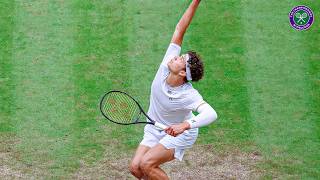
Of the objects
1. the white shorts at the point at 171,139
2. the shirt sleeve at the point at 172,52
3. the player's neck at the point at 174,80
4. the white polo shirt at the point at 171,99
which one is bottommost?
the white shorts at the point at 171,139

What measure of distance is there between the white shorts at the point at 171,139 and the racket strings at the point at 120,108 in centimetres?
31

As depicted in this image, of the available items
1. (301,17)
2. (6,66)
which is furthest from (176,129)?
(301,17)

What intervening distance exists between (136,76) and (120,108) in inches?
109

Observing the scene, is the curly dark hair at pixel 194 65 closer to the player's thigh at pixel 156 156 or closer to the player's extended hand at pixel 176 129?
the player's extended hand at pixel 176 129

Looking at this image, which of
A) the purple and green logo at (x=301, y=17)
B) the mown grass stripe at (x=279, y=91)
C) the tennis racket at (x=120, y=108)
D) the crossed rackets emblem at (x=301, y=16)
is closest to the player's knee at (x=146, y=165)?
the tennis racket at (x=120, y=108)

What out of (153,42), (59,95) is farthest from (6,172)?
(153,42)

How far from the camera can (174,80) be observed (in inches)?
410

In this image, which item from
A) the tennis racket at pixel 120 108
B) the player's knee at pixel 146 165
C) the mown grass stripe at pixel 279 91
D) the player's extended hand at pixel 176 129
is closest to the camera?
the player's extended hand at pixel 176 129

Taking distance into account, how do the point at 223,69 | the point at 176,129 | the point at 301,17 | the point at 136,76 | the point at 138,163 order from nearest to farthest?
1. the point at 176,129
2. the point at 138,163
3. the point at 136,76
4. the point at 223,69
5. the point at 301,17

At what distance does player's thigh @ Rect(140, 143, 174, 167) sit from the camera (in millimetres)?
10414

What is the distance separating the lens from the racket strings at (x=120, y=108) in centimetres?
1067

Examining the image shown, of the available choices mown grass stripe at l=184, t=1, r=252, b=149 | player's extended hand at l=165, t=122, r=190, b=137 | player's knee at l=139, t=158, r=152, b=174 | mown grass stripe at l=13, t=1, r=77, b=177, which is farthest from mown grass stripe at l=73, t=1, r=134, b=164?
player's extended hand at l=165, t=122, r=190, b=137

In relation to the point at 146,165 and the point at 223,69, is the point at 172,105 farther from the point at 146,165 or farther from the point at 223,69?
the point at 223,69

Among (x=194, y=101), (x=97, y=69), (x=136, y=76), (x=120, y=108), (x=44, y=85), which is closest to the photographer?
(x=194, y=101)
